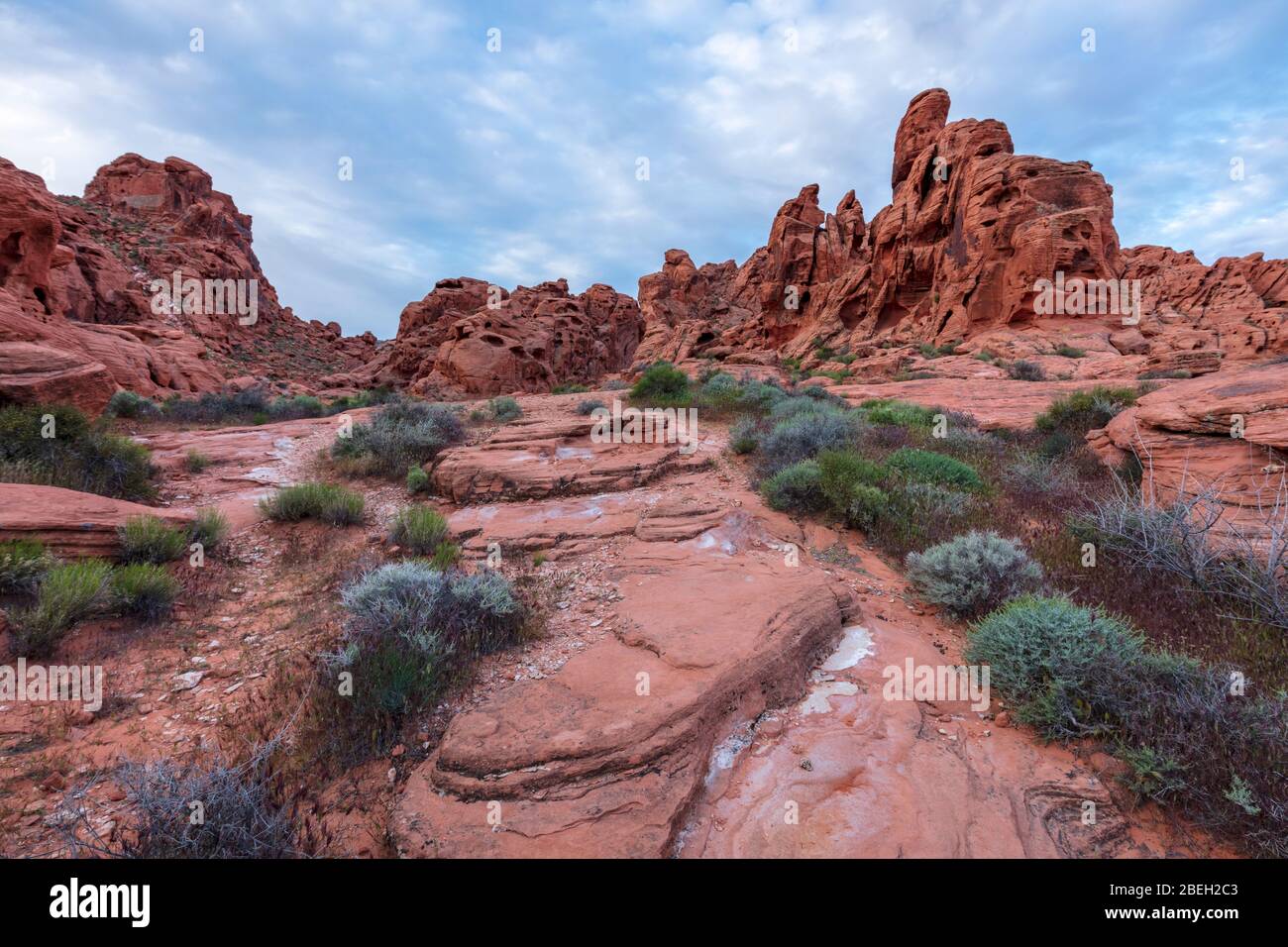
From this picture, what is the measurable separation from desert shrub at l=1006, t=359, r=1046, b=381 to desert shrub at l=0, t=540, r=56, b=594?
71.4 feet

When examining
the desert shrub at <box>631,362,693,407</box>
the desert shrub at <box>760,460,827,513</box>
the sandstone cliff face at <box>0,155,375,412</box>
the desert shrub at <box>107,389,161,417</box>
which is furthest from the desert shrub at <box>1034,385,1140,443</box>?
the desert shrub at <box>107,389,161,417</box>

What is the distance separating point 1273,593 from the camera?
344 cm

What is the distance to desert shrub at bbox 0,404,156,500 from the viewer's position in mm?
6091

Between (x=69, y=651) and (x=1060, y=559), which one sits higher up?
(x=1060, y=559)

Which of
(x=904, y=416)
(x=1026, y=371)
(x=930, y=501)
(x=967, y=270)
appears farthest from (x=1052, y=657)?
(x=967, y=270)

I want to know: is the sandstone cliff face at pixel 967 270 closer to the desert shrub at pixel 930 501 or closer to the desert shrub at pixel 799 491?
the desert shrub at pixel 930 501

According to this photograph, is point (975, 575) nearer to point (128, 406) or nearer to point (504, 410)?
point (504, 410)

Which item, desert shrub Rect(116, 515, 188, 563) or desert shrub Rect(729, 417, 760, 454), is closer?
desert shrub Rect(116, 515, 188, 563)

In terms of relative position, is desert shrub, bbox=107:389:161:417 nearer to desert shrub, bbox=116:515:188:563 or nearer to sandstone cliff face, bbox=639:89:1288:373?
desert shrub, bbox=116:515:188:563

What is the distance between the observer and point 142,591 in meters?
3.82

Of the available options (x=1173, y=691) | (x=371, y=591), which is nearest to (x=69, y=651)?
(x=371, y=591)

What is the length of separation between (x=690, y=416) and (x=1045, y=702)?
9.00m

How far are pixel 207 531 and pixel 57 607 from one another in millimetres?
1759

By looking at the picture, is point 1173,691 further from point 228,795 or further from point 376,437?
point 376,437
